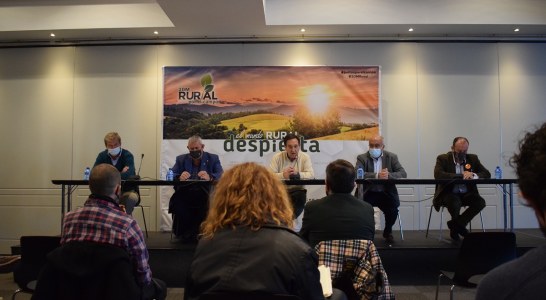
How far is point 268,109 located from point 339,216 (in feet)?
12.2

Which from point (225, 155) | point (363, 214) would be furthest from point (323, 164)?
point (363, 214)

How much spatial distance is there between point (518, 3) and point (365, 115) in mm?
2595

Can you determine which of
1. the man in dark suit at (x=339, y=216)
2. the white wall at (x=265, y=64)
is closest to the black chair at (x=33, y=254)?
the man in dark suit at (x=339, y=216)

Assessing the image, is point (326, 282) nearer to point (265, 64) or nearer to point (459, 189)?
point (459, 189)

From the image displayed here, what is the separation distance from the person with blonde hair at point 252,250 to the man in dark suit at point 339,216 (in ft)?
2.81

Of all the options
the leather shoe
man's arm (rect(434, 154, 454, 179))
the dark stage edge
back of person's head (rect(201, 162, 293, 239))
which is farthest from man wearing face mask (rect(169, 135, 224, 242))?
back of person's head (rect(201, 162, 293, 239))

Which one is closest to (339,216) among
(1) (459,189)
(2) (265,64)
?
(1) (459,189)

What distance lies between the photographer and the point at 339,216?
2217 millimetres

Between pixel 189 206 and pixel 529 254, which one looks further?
pixel 189 206

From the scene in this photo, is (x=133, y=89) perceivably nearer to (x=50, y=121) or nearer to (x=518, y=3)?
(x=50, y=121)

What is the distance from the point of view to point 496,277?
2.51 ft

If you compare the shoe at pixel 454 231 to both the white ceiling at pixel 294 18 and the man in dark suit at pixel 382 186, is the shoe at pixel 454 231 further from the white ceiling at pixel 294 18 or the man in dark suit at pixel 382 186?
the white ceiling at pixel 294 18

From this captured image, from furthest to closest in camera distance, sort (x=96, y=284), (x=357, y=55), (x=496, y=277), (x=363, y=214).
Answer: (x=357, y=55) → (x=363, y=214) → (x=96, y=284) → (x=496, y=277)

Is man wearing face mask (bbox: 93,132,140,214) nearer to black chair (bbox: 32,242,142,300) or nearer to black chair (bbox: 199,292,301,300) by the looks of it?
black chair (bbox: 32,242,142,300)
